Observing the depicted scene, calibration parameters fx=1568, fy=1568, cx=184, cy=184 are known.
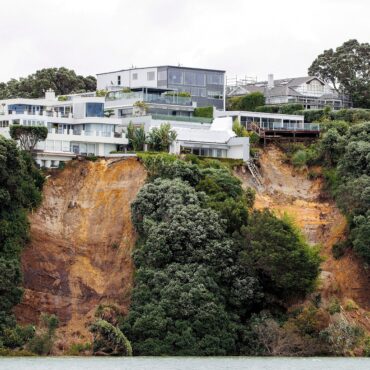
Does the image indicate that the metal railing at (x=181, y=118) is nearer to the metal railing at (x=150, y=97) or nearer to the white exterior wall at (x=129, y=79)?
the metal railing at (x=150, y=97)

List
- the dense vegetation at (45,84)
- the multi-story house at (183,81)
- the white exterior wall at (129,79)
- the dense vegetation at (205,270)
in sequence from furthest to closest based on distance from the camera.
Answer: the dense vegetation at (45,84)
the white exterior wall at (129,79)
the multi-story house at (183,81)
the dense vegetation at (205,270)

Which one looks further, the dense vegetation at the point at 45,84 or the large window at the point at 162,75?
the dense vegetation at the point at 45,84

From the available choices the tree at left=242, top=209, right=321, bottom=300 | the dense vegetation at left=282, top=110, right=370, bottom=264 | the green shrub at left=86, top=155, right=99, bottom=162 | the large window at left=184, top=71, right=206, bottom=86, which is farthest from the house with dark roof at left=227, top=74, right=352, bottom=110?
the tree at left=242, top=209, right=321, bottom=300

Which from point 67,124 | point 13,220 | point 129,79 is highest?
point 129,79

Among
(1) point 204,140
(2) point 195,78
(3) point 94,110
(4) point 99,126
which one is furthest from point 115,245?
(2) point 195,78

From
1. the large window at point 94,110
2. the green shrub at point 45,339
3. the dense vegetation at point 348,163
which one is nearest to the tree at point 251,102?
the dense vegetation at point 348,163

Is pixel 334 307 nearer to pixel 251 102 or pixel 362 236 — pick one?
pixel 362 236

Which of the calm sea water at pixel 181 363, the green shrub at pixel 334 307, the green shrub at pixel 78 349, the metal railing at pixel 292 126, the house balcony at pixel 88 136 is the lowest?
the green shrub at pixel 78 349

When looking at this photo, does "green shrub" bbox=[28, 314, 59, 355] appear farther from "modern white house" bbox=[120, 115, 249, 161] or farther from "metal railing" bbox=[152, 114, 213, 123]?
"metal railing" bbox=[152, 114, 213, 123]
